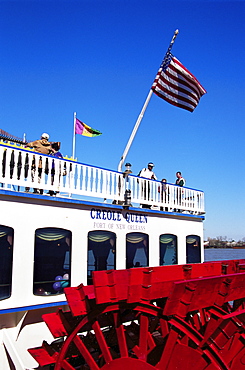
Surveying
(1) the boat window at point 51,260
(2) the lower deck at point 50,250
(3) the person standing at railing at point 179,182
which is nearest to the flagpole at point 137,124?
(2) the lower deck at point 50,250

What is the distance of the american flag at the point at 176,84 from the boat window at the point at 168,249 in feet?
11.7

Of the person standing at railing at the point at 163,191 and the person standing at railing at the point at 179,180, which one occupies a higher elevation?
the person standing at railing at the point at 179,180

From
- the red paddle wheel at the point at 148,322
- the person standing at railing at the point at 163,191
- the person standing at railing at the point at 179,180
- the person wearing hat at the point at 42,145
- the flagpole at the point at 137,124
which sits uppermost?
the flagpole at the point at 137,124

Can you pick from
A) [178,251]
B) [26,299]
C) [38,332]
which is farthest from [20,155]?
[178,251]

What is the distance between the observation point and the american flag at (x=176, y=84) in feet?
33.3

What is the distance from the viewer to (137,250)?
8688 millimetres

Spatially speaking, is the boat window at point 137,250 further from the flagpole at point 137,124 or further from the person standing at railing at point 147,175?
the flagpole at point 137,124

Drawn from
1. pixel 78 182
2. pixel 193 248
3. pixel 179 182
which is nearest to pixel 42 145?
pixel 78 182

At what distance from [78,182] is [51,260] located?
153 cm

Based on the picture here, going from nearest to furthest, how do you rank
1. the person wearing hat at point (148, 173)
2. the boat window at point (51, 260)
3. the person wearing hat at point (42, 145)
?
the boat window at point (51, 260) → the person wearing hat at point (42, 145) → the person wearing hat at point (148, 173)

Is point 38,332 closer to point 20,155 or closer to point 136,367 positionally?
point 136,367

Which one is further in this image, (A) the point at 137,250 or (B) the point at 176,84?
(B) the point at 176,84

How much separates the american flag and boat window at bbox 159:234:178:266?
3.56 meters

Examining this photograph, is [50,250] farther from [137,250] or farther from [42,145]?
[137,250]
